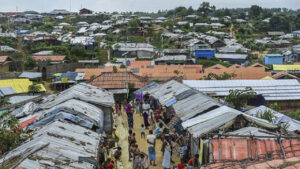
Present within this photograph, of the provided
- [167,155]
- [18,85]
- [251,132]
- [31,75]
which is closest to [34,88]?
[18,85]

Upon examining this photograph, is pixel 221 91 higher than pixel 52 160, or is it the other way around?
pixel 52 160

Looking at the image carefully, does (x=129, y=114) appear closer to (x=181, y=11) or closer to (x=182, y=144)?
(x=182, y=144)

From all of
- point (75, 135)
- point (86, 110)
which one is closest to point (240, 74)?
point (86, 110)

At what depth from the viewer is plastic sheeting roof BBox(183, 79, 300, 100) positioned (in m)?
21.8

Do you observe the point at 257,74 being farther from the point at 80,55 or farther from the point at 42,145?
the point at 42,145

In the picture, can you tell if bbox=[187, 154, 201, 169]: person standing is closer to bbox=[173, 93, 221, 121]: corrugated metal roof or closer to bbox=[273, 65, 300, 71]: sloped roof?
bbox=[173, 93, 221, 121]: corrugated metal roof

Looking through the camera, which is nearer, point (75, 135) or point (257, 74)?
point (75, 135)

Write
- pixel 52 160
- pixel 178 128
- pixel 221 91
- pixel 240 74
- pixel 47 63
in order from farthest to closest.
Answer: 1. pixel 47 63
2. pixel 240 74
3. pixel 221 91
4. pixel 178 128
5. pixel 52 160

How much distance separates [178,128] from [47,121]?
13.1ft

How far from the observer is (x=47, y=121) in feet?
38.0

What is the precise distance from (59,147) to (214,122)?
374 cm

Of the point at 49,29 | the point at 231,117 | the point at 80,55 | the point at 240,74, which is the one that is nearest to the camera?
the point at 231,117

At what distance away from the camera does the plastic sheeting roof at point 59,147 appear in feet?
25.6

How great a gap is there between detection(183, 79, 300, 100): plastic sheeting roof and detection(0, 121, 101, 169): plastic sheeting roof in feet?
39.6
